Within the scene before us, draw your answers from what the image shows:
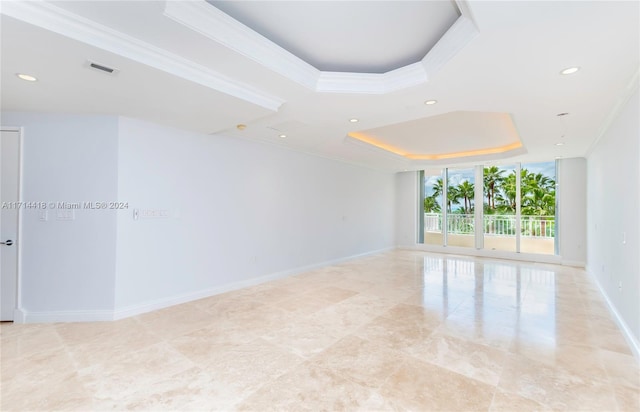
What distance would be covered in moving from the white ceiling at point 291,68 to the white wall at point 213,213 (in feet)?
1.61

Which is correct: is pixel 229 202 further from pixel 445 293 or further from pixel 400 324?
pixel 445 293

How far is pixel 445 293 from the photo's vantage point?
173 inches

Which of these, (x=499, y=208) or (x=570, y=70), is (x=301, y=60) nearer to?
(x=570, y=70)

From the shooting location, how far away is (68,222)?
339 centimetres

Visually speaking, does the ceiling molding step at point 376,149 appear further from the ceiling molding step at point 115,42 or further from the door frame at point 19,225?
the door frame at point 19,225

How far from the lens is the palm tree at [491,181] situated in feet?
26.7

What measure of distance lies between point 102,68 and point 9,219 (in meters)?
2.47

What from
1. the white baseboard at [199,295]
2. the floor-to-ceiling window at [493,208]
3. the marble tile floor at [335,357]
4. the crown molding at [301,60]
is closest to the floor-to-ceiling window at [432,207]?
the floor-to-ceiling window at [493,208]

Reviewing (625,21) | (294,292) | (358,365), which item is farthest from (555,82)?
(294,292)

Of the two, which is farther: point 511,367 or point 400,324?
point 400,324

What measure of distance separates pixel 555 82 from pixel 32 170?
5663 mm

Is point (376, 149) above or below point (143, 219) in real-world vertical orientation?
above

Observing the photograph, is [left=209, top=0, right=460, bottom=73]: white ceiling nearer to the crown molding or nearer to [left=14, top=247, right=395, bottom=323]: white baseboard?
the crown molding

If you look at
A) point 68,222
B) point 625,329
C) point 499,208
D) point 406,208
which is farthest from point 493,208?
point 68,222
